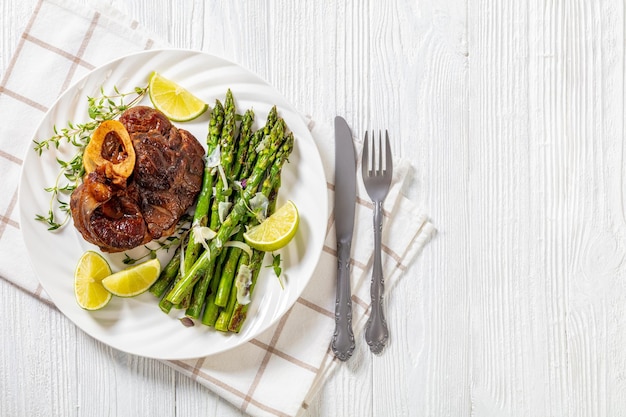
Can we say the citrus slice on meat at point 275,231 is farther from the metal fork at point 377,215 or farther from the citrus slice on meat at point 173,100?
the citrus slice on meat at point 173,100

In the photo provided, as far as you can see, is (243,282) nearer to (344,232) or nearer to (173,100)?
(344,232)

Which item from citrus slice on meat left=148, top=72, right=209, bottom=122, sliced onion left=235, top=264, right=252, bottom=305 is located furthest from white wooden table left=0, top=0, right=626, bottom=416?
sliced onion left=235, top=264, right=252, bottom=305

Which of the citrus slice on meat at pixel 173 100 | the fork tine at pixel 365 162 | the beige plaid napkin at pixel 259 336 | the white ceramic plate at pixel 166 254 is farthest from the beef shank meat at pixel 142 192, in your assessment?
the fork tine at pixel 365 162

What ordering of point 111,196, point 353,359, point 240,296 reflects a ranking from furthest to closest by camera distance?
point 353,359 < point 240,296 < point 111,196

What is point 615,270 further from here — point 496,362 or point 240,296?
point 240,296

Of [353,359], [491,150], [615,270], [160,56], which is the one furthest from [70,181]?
[615,270]
